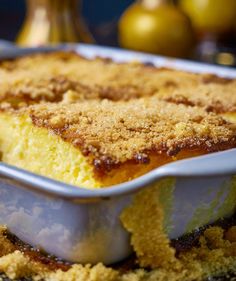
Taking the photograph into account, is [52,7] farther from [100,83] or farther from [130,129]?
[130,129]

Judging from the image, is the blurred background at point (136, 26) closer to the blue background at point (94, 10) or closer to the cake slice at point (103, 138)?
the cake slice at point (103, 138)

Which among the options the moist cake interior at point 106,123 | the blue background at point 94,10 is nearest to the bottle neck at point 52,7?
the moist cake interior at point 106,123

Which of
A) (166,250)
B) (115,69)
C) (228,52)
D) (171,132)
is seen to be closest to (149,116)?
(171,132)

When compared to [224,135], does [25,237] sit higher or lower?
lower

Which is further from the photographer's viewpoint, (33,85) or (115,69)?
(115,69)

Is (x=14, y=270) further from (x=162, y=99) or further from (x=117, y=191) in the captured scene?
(x=162, y=99)

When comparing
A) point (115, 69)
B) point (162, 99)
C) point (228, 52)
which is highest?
point (162, 99)

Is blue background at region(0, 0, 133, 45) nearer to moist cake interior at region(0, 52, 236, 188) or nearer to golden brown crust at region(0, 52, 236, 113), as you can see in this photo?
golden brown crust at region(0, 52, 236, 113)

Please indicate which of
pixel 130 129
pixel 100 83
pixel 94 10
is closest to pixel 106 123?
pixel 130 129
